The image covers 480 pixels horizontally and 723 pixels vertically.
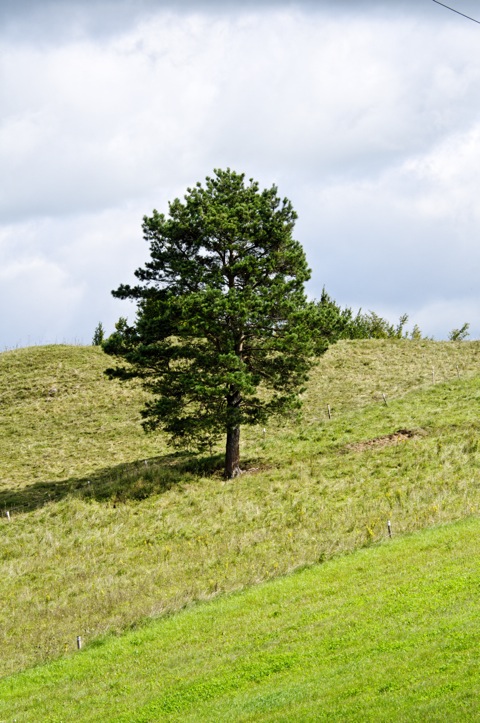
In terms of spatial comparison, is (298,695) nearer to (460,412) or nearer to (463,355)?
(460,412)

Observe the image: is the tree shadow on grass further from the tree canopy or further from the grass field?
the grass field

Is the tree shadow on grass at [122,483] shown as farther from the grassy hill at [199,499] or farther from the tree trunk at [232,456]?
the tree trunk at [232,456]

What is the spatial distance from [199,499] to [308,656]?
19002 mm

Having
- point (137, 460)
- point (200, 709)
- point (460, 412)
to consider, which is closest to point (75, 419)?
point (137, 460)

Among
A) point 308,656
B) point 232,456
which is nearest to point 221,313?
point 232,456

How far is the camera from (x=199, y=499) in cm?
3488

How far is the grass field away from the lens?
13.3 metres

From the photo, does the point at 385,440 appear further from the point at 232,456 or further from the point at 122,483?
the point at 122,483

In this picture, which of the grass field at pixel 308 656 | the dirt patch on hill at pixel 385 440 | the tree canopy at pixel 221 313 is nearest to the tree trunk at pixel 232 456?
the tree canopy at pixel 221 313

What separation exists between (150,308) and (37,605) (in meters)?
17.5

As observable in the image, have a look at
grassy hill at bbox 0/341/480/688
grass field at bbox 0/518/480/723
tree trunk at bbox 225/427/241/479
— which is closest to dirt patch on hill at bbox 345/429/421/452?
grassy hill at bbox 0/341/480/688

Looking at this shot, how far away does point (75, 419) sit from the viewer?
60.4 m

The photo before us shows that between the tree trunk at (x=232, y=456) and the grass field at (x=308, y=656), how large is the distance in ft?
50.9

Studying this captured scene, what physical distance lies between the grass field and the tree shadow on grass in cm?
1616
